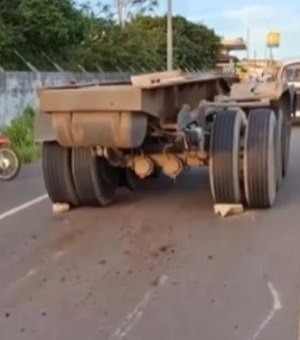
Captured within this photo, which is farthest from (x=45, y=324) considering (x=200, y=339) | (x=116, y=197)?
(x=116, y=197)

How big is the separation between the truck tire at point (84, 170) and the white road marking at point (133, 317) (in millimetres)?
3397

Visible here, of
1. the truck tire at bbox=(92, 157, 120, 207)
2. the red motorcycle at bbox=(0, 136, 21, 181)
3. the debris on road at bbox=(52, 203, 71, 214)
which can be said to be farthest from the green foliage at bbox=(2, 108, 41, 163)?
the debris on road at bbox=(52, 203, 71, 214)

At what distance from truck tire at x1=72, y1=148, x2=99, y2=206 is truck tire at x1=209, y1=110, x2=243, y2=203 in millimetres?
1373

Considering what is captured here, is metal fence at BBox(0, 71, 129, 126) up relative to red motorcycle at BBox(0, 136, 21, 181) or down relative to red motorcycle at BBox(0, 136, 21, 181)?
up

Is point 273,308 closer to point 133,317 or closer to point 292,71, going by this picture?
point 133,317

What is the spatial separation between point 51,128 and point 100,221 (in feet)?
3.73

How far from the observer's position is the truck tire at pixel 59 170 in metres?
10.3

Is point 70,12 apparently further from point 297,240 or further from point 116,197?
point 297,240

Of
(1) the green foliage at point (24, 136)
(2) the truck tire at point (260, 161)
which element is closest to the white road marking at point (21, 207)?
(2) the truck tire at point (260, 161)

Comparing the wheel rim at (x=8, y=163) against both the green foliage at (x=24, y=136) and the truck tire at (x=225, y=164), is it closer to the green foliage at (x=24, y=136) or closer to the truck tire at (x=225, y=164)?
the green foliage at (x=24, y=136)

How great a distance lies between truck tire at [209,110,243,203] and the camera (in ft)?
31.8

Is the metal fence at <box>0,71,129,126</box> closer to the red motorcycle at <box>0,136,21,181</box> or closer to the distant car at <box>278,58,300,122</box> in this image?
the red motorcycle at <box>0,136,21,181</box>

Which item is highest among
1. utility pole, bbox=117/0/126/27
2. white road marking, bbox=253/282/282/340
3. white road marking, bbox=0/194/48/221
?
utility pole, bbox=117/0/126/27

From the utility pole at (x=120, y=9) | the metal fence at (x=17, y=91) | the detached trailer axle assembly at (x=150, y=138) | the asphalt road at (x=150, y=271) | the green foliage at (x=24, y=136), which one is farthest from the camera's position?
the utility pole at (x=120, y=9)
